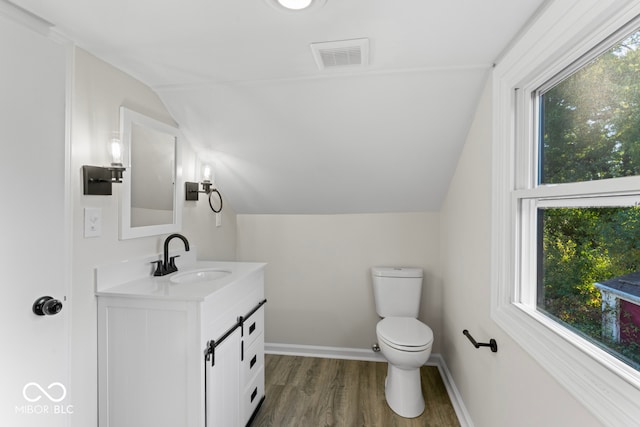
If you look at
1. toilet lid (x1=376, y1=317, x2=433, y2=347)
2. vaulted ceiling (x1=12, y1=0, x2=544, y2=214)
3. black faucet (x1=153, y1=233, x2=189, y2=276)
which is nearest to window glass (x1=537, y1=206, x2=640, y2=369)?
vaulted ceiling (x1=12, y1=0, x2=544, y2=214)

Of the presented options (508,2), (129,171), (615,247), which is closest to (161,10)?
(129,171)

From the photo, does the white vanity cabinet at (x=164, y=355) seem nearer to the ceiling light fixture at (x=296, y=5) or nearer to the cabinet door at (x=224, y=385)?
the cabinet door at (x=224, y=385)

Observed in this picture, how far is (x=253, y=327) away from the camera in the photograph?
1.95m

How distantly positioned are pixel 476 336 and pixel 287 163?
1.60 meters

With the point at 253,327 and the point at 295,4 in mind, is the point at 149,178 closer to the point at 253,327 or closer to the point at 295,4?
the point at 253,327

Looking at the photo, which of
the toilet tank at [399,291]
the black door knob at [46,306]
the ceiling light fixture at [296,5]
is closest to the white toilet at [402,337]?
the toilet tank at [399,291]

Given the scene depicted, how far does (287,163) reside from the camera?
90.4 inches

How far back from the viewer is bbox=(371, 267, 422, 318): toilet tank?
249 centimetres

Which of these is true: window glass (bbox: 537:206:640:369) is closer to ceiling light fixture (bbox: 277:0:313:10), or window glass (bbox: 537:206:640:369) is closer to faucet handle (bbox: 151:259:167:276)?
ceiling light fixture (bbox: 277:0:313:10)

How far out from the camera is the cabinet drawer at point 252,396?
5.98 ft

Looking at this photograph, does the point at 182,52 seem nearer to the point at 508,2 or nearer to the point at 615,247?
the point at 508,2

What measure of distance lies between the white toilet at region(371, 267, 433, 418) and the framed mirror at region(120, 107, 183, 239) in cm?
155

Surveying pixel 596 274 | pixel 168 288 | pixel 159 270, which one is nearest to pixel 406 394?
pixel 596 274

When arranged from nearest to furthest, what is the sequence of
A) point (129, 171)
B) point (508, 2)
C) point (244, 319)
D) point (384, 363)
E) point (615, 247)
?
point (615, 247) < point (508, 2) < point (129, 171) < point (244, 319) < point (384, 363)
